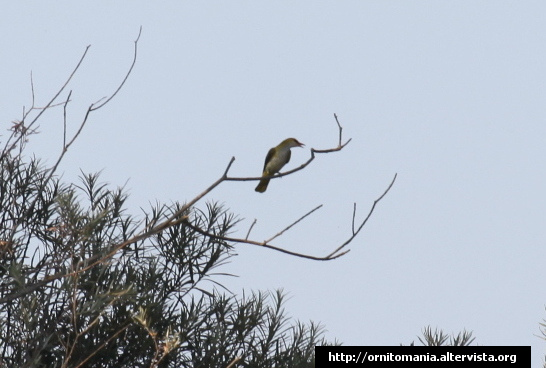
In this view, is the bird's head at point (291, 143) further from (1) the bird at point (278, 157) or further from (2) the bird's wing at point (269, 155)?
(2) the bird's wing at point (269, 155)

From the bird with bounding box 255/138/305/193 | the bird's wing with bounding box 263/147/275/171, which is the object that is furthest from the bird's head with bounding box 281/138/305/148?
the bird's wing with bounding box 263/147/275/171

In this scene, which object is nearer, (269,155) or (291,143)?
(291,143)

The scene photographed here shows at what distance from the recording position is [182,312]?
4.38 metres

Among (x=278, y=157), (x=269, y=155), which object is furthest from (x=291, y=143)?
(x=269, y=155)

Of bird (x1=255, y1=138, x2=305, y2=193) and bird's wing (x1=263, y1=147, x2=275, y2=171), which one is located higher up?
bird's wing (x1=263, y1=147, x2=275, y2=171)

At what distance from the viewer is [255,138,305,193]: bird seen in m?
4.31

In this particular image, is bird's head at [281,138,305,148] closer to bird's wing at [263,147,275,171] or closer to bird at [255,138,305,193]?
bird at [255,138,305,193]

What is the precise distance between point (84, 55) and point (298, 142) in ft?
5.33

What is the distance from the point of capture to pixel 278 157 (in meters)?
4.35

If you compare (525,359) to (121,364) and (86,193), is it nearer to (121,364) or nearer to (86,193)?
(121,364)

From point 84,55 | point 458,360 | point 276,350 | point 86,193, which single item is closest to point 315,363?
point 276,350

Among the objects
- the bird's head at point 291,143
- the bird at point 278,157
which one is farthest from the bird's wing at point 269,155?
the bird's head at point 291,143

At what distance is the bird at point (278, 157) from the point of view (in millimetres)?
4309

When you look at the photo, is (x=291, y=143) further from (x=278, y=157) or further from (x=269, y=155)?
(x=269, y=155)
